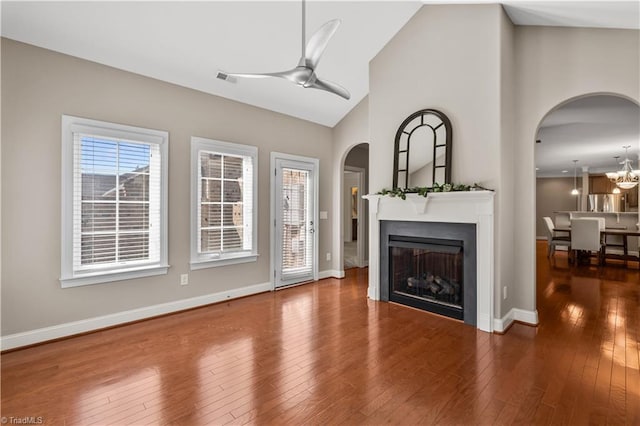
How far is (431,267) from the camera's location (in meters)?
3.82

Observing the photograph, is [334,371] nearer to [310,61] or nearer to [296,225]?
[310,61]

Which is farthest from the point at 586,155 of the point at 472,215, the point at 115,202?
the point at 115,202

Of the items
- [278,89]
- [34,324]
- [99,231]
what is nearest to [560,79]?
[278,89]

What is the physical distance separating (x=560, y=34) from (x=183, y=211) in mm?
4603

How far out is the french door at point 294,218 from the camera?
4816mm

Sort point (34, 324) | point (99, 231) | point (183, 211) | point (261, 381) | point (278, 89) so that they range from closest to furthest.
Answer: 1. point (261, 381)
2. point (34, 324)
3. point (99, 231)
4. point (183, 211)
5. point (278, 89)

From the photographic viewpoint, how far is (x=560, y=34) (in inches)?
129

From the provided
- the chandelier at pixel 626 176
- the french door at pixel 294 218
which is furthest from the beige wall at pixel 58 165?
the chandelier at pixel 626 176

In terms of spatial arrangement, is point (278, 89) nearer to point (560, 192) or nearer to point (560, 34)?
point (560, 34)

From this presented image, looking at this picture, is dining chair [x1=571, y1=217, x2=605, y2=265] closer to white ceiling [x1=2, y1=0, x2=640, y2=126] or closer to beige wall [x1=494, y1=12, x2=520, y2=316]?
beige wall [x1=494, y1=12, x2=520, y2=316]

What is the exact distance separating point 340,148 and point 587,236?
17.8 feet

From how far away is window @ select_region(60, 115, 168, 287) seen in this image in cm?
307

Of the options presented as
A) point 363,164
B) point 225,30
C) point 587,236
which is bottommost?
point 587,236

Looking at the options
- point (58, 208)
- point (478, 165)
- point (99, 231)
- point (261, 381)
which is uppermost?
point (478, 165)
